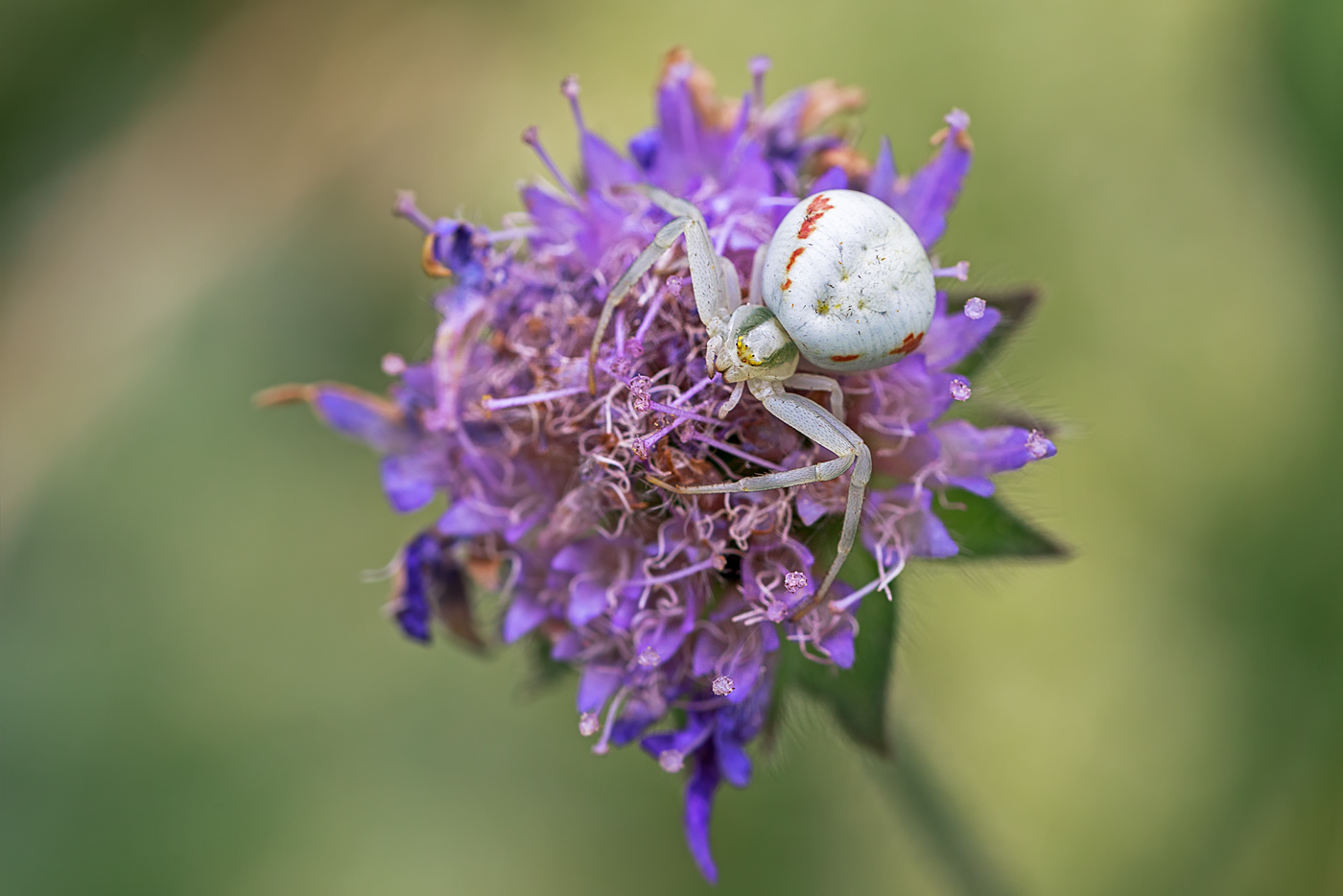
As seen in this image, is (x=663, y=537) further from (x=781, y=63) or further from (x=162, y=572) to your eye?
(x=162, y=572)

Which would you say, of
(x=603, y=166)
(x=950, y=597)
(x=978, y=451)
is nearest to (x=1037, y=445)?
(x=978, y=451)

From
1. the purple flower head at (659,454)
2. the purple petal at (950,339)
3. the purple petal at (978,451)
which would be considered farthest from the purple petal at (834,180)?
the purple petal at (978,451)

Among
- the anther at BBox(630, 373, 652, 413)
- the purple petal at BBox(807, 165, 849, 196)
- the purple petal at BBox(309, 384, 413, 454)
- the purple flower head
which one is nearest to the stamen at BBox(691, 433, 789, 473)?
the purple flower head

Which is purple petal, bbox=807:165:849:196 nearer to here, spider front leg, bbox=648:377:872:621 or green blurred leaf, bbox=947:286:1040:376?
green blurred leaf, bbox=947:286:1040:376

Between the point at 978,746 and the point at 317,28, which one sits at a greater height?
the point at 317,28

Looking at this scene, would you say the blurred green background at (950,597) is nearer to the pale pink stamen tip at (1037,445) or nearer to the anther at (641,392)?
the pale pink stamen tip at (1037,445)

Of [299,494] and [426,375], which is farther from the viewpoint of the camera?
[299,494]

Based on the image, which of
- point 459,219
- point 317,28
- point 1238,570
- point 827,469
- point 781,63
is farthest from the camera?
point 317,28

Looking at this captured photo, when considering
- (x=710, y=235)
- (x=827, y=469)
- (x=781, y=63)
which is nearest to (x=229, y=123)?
(x=781, y=63)

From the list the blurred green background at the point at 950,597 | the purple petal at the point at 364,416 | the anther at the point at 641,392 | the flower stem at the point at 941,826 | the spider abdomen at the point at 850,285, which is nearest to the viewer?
the spider abdomen at the point at 850,285
